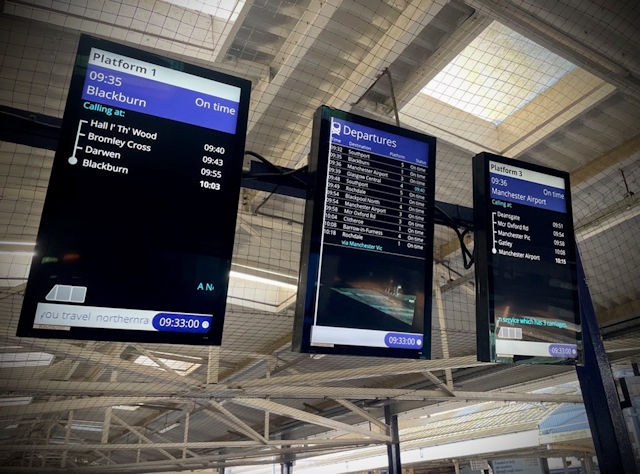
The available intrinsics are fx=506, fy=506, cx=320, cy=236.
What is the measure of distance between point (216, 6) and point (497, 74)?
288 cm

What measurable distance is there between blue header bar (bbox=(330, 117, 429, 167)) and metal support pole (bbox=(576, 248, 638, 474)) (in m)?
1.34

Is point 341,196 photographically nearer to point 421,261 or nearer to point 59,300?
point 421,261

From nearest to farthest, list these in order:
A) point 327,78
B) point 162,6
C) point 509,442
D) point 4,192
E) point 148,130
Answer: point 148,130 < point 162,6 < point 327,78 < point 4,192 < point 509,442

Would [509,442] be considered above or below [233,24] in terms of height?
below

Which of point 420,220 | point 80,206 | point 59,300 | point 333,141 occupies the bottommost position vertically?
point 59,300

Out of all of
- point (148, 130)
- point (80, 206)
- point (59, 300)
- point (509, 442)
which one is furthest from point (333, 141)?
point (509, 442)

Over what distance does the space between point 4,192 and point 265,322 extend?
4.99 meters

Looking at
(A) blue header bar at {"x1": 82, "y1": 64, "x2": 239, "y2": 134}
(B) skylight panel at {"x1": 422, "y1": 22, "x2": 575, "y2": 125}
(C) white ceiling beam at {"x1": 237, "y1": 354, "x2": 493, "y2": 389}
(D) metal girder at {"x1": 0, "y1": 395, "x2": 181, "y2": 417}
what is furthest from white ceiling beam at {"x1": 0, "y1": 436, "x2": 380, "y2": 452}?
(A) blue header bar at {"x1": 82, "y1": 64, "x2": 239, "y2": 134}

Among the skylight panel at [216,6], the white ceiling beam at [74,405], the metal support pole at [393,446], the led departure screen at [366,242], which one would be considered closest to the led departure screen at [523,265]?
the led departure screen at [366,242]

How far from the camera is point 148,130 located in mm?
2213

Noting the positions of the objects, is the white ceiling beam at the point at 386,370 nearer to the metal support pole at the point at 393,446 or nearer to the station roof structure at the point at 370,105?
the station roof structure at the point at 370,105

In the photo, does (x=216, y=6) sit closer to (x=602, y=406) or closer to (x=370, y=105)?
(x=370, y=105)

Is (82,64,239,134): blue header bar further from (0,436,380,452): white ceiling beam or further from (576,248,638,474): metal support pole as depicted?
(0,436,380,452): white ceiling beam

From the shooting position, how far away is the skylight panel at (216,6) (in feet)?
14.5
